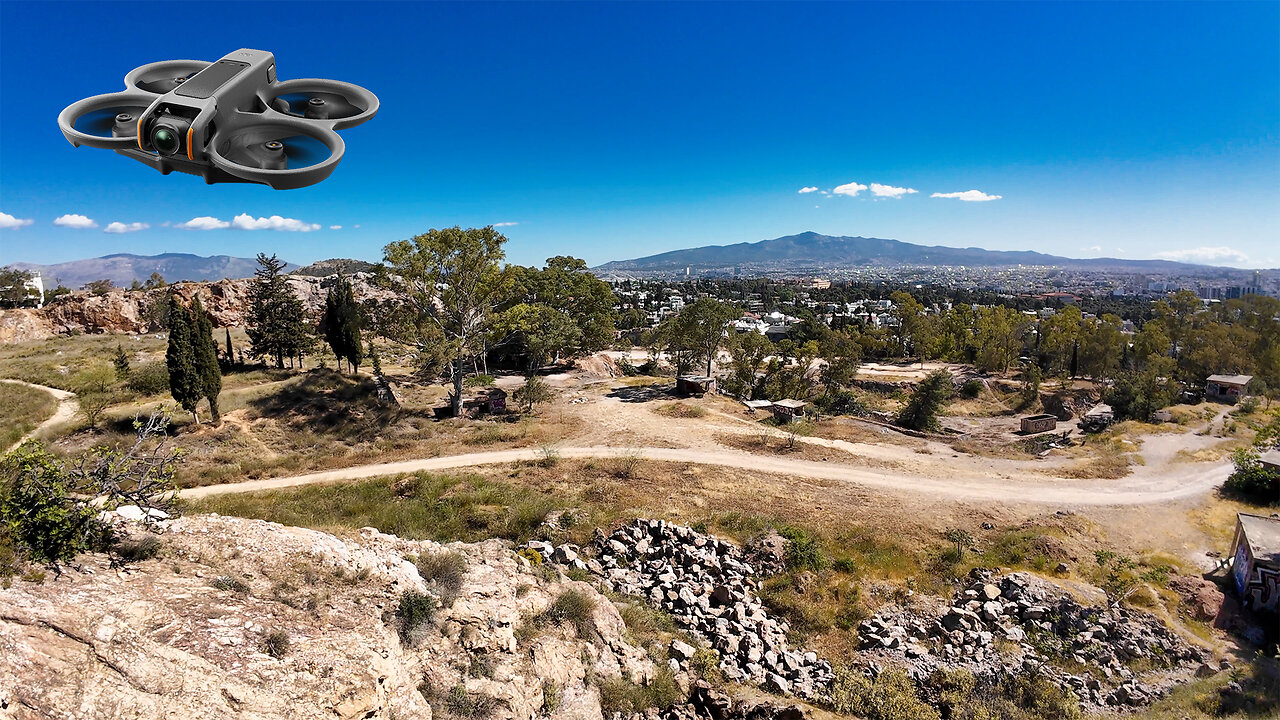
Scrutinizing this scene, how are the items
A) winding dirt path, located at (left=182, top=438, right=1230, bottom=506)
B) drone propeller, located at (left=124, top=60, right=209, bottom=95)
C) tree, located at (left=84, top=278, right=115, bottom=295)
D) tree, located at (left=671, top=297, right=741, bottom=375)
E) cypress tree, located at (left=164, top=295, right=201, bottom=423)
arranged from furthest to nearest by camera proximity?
tree, located at (left=84, top=278, right=115, bottom=295) → tree, located at (left=671, top=297, right=741, bottom=375) → cypress tree, located at (left=164, top=295, right=201, bottom=423) → winding dirt path, located at (left=182, top=438, right=1230, bottom=506) → drone propeller, located at (left=124, top=60, right=209, bottom=95)

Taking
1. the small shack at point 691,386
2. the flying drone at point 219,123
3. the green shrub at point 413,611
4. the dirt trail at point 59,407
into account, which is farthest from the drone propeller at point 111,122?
the small shack at point 691,386

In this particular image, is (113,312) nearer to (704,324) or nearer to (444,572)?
(704,324)

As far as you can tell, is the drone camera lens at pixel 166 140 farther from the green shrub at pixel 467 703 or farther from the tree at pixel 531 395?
the tree at pixel 531 395

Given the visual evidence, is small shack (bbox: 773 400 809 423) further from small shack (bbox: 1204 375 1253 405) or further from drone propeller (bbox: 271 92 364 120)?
small shack (bbox: 1204 375 1253 405)

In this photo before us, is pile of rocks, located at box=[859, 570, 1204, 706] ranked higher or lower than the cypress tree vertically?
lower

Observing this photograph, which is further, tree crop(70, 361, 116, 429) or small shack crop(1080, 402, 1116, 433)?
small shack crop(1080, 402, 1116, 433)

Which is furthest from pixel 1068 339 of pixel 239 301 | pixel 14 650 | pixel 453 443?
pixel 239 301

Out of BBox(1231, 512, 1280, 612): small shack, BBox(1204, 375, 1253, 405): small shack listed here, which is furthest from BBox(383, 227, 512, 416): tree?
BBox(1204, 375, 1253, 405): small shack

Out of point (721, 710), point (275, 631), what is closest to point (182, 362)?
point (275, 631)
